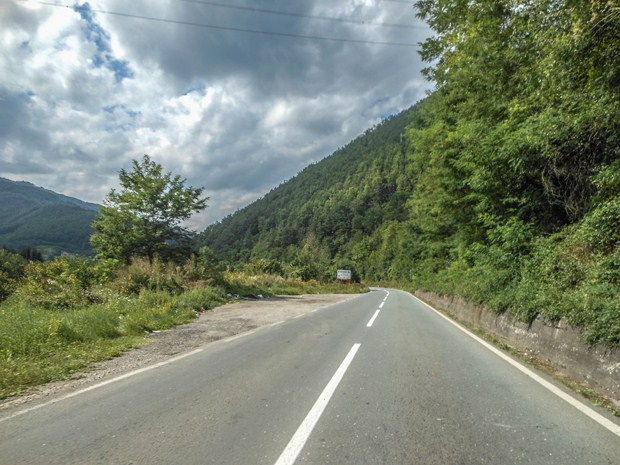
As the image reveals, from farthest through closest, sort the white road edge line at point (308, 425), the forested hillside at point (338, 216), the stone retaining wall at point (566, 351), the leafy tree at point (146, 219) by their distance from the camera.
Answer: the forested hillside at point (338, 216) < the leafy tree at point (146, 219) < the stone retaining wall at point (566, 351) < the white road edge line at point (308, 425)

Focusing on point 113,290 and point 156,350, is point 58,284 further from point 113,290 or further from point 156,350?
point 156,350

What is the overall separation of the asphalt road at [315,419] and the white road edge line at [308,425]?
0.04 ft

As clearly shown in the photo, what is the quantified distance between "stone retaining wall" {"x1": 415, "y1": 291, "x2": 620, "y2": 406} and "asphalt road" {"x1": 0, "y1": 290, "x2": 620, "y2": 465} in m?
0.68

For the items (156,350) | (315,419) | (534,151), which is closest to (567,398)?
(315,419)

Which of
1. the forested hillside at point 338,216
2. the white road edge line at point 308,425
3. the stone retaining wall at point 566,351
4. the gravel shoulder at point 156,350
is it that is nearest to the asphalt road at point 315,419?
the white road edge line at point 308,425

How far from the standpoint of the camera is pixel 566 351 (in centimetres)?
522

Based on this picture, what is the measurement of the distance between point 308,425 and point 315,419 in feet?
0.53

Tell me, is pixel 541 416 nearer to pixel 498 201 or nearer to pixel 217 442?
pixel 217 442

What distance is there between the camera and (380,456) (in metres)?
2.73

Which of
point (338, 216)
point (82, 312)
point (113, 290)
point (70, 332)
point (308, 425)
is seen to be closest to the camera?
point (308, 425)

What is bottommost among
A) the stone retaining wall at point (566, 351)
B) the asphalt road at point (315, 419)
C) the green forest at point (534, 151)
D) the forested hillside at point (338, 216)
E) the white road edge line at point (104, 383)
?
the white road edge line at point (104, 383)

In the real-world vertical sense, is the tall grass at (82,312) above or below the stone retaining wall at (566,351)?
below

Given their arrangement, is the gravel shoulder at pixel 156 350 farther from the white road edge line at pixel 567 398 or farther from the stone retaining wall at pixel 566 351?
the stone retaining wall at pixel 566 351

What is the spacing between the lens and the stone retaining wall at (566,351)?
4.17 metres
